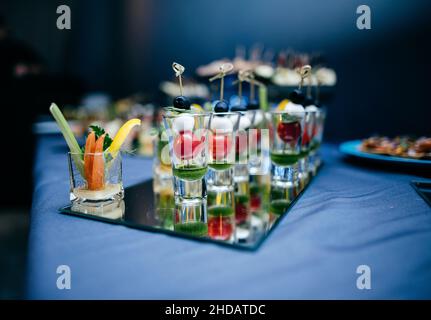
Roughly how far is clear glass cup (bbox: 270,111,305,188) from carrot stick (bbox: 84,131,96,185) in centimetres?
54

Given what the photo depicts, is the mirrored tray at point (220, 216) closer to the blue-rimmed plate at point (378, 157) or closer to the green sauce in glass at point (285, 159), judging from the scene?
the green sauce in glass at point (285, 159)

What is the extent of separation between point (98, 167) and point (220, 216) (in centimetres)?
31

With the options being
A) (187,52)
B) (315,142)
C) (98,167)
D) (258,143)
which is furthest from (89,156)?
(187,52)

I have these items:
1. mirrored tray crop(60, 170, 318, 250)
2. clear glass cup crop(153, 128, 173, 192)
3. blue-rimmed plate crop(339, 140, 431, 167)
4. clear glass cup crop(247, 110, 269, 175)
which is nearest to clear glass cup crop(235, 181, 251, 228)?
mirrored tray crop(60, 170, 318, 250)

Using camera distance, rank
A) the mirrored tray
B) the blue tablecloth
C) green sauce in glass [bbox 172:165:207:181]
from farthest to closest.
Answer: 1. green sauce in glass [bbox 172:165:207:181]
2. the mirrored tray
3. the blue tablecloth

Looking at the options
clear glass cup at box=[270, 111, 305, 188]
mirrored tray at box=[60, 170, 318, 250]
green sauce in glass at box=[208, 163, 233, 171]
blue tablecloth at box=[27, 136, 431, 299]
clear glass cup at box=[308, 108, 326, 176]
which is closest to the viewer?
blue tablecloth at box=[27, 136, 431, 299]

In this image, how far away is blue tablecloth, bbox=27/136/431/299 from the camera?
0.58 meters

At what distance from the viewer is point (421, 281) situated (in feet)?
1.99

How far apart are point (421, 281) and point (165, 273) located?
389 mm

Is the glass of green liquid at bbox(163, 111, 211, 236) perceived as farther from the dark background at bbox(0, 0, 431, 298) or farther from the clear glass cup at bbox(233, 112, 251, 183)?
the dark background at bbox(0, 0, 431, 298)

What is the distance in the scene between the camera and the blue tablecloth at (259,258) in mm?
577

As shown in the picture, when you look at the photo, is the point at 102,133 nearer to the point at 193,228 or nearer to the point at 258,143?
the point at 193,228

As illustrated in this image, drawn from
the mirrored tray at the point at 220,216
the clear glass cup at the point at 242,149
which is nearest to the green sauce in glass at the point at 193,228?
the mirrored tray at the point at 220,216
